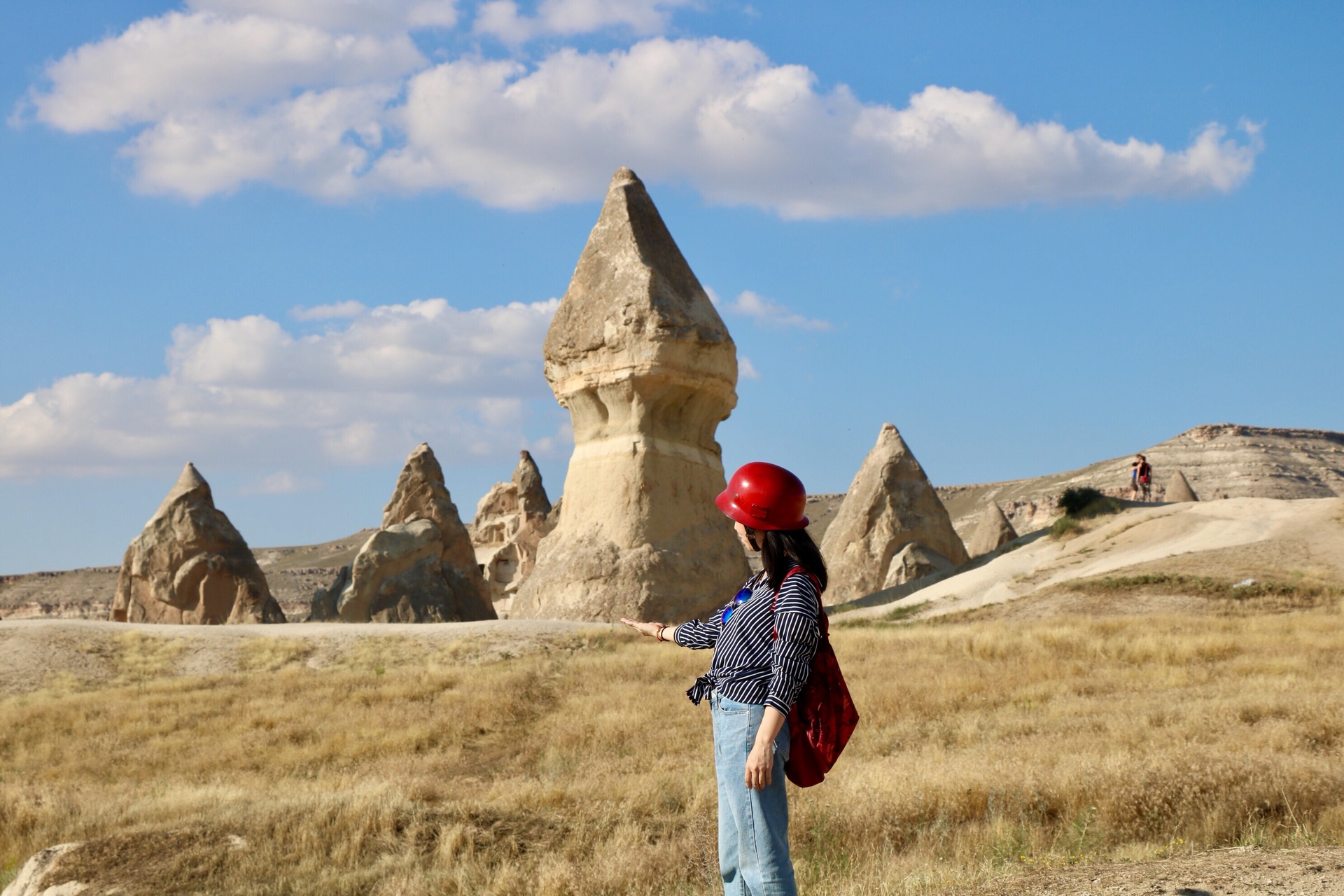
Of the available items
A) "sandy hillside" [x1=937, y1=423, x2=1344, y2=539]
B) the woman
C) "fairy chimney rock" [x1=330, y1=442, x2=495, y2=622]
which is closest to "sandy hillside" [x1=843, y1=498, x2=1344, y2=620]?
"fairy chimney rock" [x1=330, y1=442, x2=495, y2=622]

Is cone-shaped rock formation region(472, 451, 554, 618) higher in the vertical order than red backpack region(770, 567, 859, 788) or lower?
higher

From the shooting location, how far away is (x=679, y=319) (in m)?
19.3

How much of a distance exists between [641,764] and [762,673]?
16.4ft

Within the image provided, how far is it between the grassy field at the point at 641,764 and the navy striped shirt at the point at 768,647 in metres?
1.44

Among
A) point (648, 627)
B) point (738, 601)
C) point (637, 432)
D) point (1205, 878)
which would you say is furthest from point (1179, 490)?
point (738, 601)

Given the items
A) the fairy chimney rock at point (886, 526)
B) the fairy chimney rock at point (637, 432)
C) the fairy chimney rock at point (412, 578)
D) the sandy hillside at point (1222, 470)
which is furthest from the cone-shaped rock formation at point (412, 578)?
the sandy hillside at point (1222, 470)

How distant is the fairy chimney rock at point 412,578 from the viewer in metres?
25.0

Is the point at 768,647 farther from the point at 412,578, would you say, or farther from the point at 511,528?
the point at 511,528

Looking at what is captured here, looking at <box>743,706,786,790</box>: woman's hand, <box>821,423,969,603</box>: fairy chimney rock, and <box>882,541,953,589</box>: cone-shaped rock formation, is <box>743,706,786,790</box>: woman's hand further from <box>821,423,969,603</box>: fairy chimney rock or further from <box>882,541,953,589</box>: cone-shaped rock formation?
<box>821,423,969,603</box>: fairy chimney rock

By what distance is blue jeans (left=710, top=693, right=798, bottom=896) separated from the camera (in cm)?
366

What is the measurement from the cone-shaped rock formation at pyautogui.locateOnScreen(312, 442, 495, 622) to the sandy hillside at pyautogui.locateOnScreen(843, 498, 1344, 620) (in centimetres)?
871

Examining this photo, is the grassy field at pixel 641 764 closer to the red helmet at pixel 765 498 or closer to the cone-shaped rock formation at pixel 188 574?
the red helmet at pixel 765 498

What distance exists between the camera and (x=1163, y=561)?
1888cm

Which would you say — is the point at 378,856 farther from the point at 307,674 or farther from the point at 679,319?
the point at 679,319
